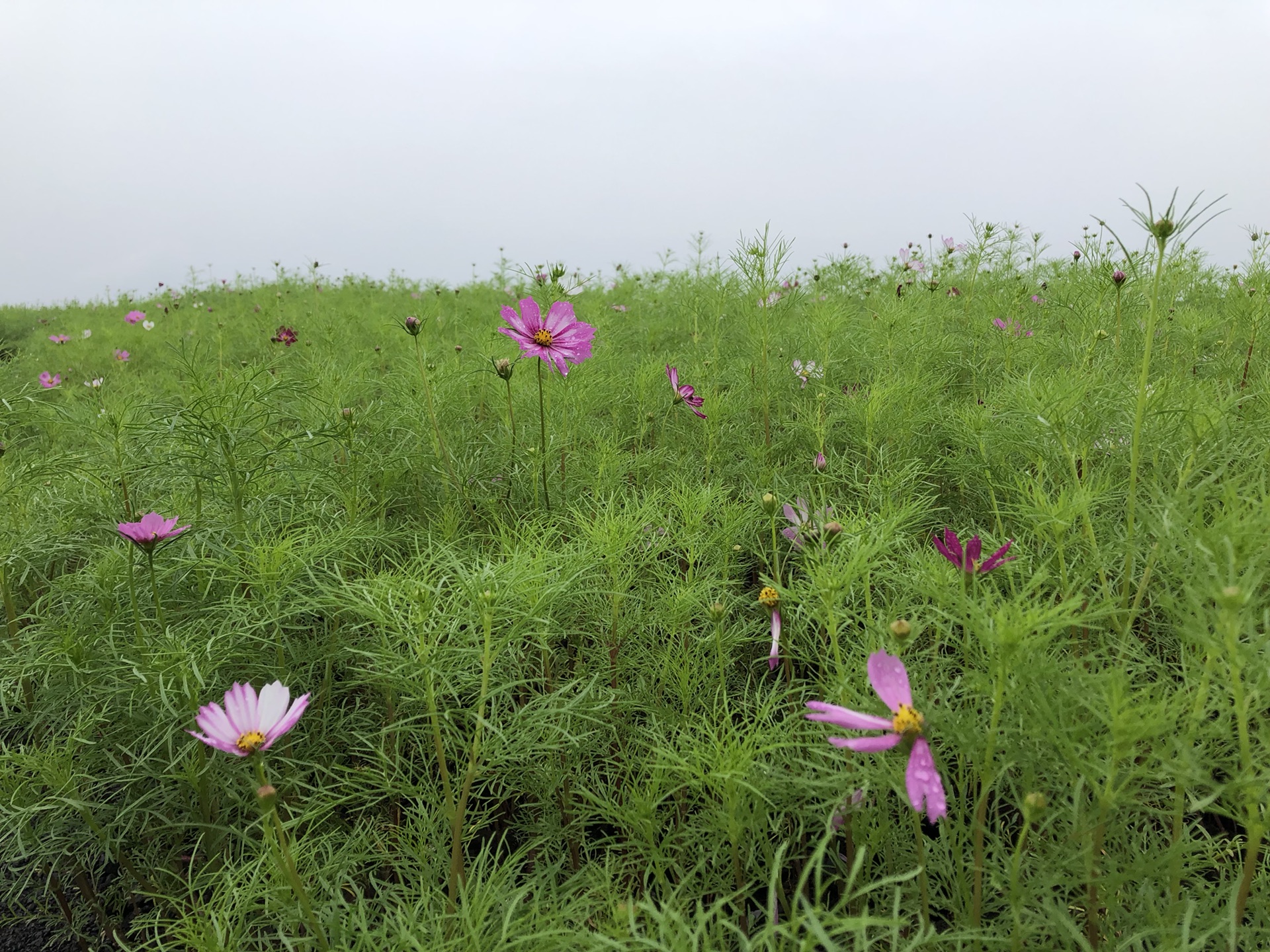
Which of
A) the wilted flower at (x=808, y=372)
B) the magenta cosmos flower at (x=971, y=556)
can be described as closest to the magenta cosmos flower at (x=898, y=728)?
the magenta cosmos flower at (x=971, y=556)

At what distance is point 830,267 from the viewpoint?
165 inches

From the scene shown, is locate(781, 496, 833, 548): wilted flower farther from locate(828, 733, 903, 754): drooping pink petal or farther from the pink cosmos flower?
the pink cosmos flower

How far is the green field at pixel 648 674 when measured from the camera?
629 mm

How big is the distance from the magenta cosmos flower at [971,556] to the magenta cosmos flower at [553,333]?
89 centimetres

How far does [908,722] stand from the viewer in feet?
1.85

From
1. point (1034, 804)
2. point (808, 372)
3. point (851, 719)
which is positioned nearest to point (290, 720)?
point (851, 719)

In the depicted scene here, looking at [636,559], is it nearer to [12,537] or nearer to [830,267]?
[12,537]

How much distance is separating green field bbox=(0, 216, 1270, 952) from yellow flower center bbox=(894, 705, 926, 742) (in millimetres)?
10

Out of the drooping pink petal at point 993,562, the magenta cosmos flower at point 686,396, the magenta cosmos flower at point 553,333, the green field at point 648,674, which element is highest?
the magenta cosmos flower at point 553,333

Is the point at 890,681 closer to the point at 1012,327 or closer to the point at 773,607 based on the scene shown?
the point at 773,607

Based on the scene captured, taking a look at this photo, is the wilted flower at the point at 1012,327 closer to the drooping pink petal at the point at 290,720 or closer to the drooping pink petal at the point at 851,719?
the drooping pink petal at the point at 851,719

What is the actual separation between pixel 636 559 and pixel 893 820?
631 mm

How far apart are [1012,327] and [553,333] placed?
155 centimetres

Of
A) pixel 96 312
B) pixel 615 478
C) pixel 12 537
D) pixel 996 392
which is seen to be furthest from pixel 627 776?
pixel 96 312
